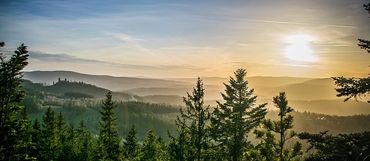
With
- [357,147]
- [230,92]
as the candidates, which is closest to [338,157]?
[357,147]

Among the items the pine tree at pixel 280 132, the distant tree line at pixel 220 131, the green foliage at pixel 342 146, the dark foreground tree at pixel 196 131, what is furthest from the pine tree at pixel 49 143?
the green foliage at pixel 342 146

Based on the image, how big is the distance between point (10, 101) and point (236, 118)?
19532mm

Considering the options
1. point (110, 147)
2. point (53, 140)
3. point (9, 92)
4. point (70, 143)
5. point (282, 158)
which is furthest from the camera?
point (70, 143)

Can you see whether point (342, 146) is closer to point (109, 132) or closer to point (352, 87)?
point (352, 87)

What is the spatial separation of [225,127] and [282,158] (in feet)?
19.0

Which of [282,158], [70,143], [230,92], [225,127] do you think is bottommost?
[70,143]

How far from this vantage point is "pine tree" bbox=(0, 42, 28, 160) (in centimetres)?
2991

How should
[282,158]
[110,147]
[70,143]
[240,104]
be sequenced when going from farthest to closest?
[70,143], [110,147], [240,104], [282,158]

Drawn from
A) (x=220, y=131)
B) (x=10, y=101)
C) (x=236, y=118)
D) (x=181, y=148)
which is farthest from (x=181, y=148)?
(x=10, y=101)

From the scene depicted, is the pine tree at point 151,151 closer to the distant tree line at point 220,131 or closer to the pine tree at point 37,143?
the pine tree at point 37,143

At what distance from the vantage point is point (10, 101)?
30.4 meters

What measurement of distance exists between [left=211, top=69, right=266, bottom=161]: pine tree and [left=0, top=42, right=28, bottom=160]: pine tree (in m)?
16.8

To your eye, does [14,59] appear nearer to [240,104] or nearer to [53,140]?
[240,104]

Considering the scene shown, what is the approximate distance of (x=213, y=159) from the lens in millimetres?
36250
